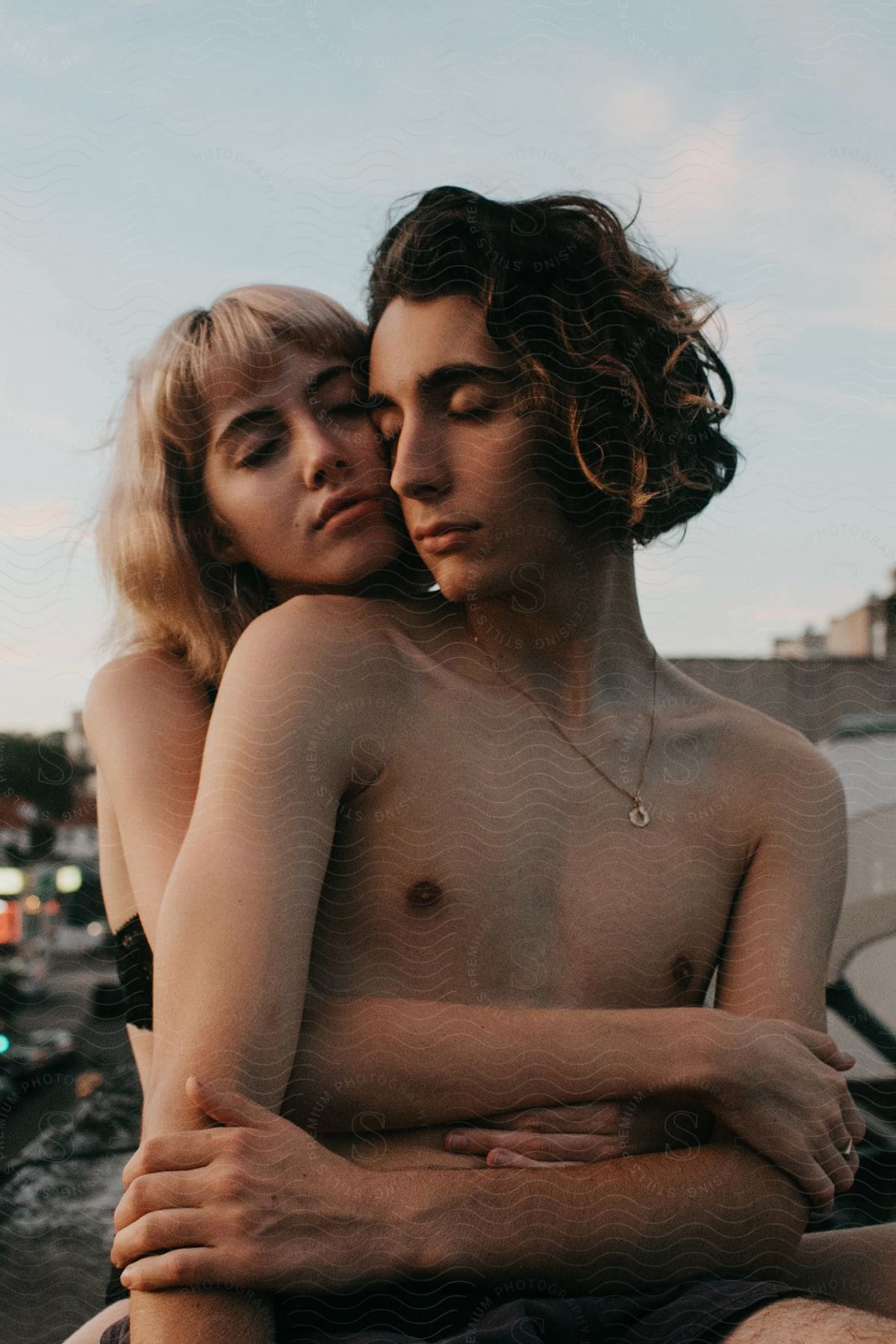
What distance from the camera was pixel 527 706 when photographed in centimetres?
110

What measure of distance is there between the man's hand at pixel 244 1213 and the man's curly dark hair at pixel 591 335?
0.60m

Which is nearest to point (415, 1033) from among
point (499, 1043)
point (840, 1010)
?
point (499, 1043)

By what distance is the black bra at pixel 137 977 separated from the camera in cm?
112

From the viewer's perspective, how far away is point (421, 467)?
1.02 m

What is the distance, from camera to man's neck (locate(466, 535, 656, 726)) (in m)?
1.11

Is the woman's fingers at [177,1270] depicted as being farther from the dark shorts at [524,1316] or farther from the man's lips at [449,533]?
the man's lips at [449,533]

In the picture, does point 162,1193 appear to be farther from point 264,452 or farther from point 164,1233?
point 264,452

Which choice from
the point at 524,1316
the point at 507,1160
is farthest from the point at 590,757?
the point at 524,1316

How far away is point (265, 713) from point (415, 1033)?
280mm

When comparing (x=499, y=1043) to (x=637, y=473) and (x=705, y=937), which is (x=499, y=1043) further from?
(x=637, y=473)

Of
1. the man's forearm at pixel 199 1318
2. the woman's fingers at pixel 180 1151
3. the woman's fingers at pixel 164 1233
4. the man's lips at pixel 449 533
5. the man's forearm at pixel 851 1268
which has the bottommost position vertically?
the man's forearm at pixel 851 1268

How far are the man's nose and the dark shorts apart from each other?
632 mm

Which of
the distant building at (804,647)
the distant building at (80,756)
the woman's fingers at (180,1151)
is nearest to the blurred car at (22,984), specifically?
the distant building at (80,756)

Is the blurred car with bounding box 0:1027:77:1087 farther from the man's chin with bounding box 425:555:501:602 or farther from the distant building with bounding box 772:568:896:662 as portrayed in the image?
the distant building with bounding box 772:568:896:662
